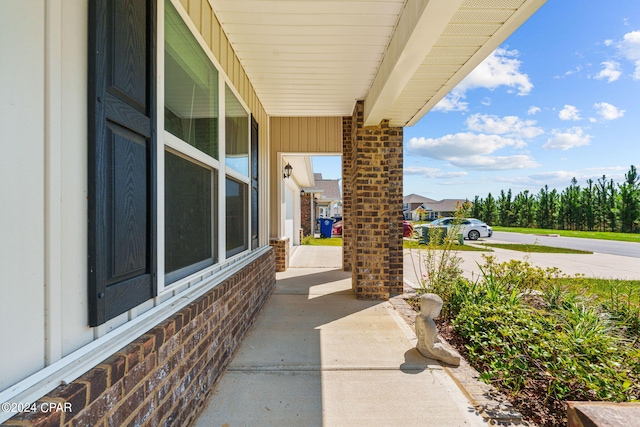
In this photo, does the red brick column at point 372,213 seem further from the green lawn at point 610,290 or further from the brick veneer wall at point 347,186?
the green lawn at point 610,290

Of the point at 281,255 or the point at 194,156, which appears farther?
the point at 281,255

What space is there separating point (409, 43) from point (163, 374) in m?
2.93

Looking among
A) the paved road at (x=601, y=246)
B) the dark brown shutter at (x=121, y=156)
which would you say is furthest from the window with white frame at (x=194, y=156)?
the paved road at (x=601, y=246)

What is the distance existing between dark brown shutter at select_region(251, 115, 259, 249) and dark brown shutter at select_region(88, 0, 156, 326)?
2.73 m

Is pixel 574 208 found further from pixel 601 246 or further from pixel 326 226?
pixel 326 226

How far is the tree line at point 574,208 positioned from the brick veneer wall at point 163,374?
99.0ft

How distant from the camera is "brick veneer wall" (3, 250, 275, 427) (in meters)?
1.03

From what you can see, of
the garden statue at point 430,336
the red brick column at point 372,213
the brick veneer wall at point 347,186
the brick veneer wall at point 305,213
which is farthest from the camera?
the brick veneer wall at point 305,213

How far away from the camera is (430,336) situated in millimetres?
2855

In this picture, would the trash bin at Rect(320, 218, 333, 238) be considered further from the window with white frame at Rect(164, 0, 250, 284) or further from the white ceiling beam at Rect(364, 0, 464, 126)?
the window with white frame at Rect(164, 0, 250, 284)

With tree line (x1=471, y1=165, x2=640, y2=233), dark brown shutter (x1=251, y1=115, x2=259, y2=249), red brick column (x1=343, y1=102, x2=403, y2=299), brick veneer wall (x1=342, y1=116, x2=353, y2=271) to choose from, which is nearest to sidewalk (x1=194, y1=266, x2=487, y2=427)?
red brick column (x1=343, y1=102, x2=403, y2=299)

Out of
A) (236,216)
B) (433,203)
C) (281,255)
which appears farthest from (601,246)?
(433,203)

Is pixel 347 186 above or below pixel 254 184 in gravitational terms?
above

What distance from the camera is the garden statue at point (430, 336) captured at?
274cm
